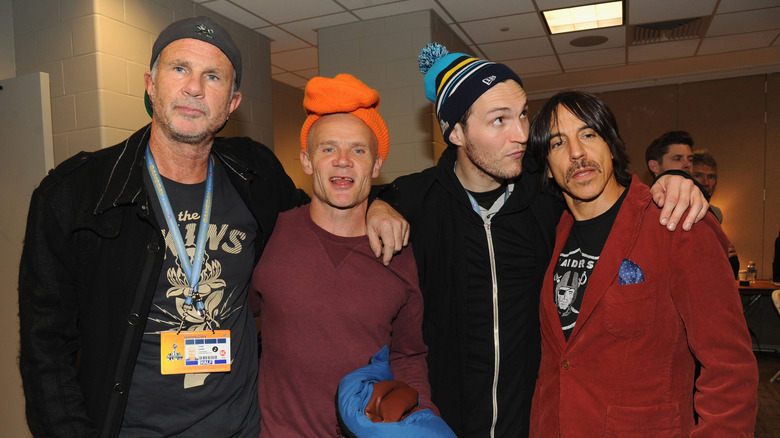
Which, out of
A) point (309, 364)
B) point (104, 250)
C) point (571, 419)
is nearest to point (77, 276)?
point (104, 250)

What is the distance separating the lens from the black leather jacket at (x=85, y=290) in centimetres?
135

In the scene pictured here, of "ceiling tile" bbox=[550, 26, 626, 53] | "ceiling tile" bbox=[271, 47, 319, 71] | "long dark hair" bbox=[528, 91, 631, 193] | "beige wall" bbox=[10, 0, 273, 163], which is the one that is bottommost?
"long dark hair" bbox=[528, 91, 631, 193]

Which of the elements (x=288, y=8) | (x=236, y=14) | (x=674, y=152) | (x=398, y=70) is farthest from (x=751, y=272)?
(x=236, y=14)

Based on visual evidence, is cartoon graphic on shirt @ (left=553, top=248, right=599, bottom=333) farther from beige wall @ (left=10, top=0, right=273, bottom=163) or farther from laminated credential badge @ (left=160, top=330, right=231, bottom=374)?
beige wall @ (left=10, top=0, right=273, bottom=163)

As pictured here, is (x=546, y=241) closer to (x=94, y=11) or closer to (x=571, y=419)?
(x=571, y=419)

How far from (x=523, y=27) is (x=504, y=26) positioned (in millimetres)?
222

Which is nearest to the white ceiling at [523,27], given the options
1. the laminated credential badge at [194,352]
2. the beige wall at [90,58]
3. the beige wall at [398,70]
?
the beige wall at [398,70]

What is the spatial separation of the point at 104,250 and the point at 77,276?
10 cm

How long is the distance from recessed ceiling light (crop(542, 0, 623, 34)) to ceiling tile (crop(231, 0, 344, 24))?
6.87 feet

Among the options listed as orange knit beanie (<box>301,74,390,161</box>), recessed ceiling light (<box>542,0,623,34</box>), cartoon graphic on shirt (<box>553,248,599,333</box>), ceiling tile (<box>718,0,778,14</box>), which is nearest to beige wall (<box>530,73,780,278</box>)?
ceiling tile (<box>718,0,778,14</box>)

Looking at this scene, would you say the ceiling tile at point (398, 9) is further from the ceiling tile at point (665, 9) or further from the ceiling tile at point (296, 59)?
the ceiling tile at point (665, 9)

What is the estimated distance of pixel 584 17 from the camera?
16.7 ft

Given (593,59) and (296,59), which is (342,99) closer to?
(296,59)

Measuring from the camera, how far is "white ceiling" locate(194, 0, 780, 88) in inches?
183
